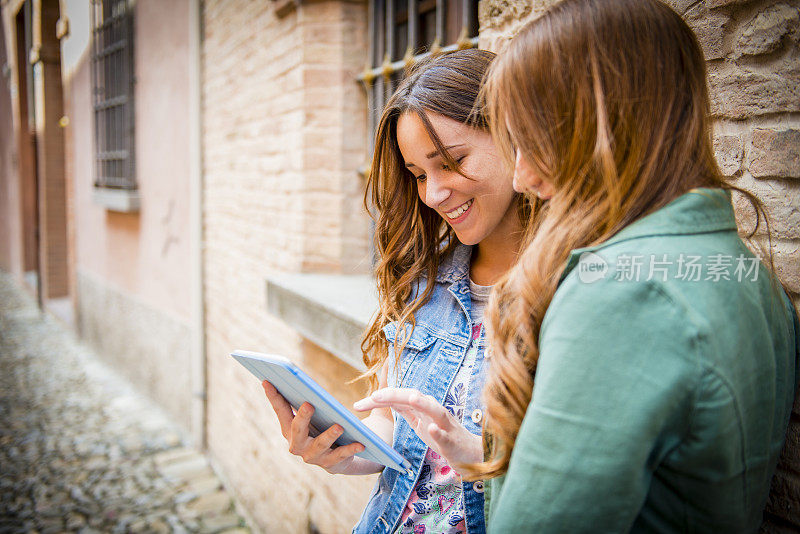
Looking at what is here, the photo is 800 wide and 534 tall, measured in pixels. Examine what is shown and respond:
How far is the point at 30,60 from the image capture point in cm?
1069

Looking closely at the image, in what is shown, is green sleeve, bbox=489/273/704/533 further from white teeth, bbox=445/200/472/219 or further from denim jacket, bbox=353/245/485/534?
white teeth, bbox=445/200/472/219

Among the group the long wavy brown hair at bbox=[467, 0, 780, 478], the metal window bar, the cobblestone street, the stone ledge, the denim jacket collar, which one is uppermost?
the metal window bar

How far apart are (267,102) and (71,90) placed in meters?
6.39

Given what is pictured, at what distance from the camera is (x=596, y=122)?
937 millimetres

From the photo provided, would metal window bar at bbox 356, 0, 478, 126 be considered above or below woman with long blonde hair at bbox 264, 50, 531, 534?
above

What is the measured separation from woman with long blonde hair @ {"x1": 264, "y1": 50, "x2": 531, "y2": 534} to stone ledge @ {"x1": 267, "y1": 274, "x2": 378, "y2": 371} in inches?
27.8

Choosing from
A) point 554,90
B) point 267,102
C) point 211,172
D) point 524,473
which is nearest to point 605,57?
point 554,90

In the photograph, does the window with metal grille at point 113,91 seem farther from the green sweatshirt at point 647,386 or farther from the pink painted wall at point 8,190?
the green sweatshirt at point 647,386

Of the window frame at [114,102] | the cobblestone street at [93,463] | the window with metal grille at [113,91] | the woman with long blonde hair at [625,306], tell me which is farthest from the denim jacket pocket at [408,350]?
the window with metal grille at [113,91]

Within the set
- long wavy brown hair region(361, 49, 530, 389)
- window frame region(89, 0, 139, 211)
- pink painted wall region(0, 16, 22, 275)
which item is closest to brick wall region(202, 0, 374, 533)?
long wavy brown hair region(361, 49, 530, 389)

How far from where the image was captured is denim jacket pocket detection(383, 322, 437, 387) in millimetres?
1573

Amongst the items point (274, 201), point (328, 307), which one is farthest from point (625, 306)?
point (274, 201)

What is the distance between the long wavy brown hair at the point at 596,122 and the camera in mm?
923

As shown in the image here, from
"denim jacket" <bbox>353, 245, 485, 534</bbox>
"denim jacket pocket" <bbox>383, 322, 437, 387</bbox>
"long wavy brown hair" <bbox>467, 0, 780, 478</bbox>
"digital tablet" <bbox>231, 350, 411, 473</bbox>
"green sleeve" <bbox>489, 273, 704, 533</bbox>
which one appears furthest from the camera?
"denim jacket pocket" <bbox>383, 322, 437, 387</bbox>
